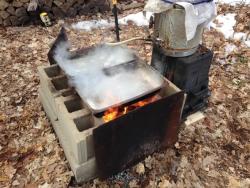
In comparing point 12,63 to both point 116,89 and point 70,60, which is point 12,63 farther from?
point 116,89

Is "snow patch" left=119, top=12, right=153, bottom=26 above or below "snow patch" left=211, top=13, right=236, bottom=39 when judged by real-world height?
above

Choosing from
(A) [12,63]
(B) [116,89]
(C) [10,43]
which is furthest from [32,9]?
(B) [116,89]

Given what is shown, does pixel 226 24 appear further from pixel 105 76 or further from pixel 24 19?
pixel 24 19

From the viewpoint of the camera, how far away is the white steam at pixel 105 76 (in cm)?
365

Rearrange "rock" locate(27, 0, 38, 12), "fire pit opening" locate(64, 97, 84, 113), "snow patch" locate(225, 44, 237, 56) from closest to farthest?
"fire pit opening" locate(64, 97, 84, 113) → "snow patch" locate(225, 44, 237, 56) → "rock" locate(27, 0, 38, 12)

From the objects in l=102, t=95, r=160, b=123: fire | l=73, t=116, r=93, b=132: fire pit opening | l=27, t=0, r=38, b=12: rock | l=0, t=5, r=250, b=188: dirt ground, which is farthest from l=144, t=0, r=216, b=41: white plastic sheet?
l=27, t=0, r=38, b=12: rock

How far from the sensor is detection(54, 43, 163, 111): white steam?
3.65 metres

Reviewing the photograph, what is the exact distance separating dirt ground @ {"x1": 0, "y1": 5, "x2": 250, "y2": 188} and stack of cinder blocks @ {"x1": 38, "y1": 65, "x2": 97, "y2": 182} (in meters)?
0.38

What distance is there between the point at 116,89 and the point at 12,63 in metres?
3.44

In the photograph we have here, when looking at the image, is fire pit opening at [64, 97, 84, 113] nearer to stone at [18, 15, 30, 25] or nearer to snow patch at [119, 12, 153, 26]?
snow patch at [119, 12, 153, 26]

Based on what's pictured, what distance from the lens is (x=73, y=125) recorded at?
3227 mm

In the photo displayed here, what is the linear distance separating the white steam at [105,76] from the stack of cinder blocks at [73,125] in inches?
7.5

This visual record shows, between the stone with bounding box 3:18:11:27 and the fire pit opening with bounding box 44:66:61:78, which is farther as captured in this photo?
the stone with bounding box 3:18:11:27

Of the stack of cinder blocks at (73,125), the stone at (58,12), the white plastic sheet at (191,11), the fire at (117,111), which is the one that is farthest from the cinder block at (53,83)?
the stone at (58,12)
